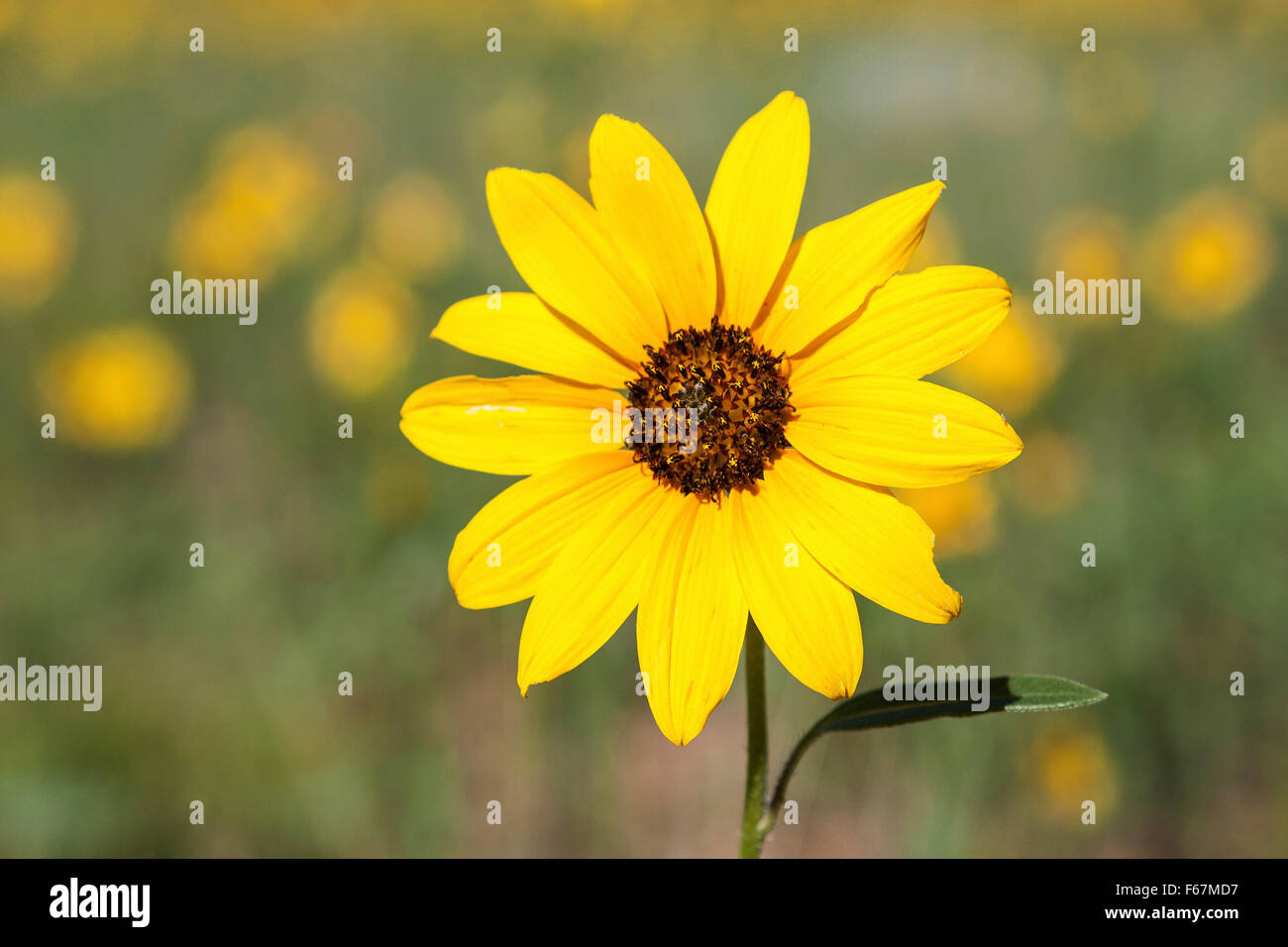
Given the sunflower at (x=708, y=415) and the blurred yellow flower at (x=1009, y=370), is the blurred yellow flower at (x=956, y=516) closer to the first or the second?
the blurred yellow flower at (x=1009, y=370)

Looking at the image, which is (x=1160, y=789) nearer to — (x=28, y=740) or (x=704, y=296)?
(x=704, y=296)

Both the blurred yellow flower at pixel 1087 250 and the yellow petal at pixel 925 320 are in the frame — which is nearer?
the yellow petal at pixel 925 320

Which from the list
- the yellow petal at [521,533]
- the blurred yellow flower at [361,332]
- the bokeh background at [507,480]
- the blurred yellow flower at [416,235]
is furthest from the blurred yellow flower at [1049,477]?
the blurred yellow flower at [416,235]

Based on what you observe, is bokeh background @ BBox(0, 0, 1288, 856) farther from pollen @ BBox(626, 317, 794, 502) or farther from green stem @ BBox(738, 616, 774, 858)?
pollen @ BBox(626, 317, 794, 502)

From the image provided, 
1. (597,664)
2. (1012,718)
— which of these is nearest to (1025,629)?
(1012,718)

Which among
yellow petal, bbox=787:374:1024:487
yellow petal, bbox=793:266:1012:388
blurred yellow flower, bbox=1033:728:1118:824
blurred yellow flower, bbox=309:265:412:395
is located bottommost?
blurred yellow flower, bbox=1033:728:1118:824

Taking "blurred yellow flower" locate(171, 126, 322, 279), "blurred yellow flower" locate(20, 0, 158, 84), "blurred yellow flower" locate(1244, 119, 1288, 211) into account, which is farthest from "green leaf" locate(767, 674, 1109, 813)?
"blurred yellow flower" locate(20, 0, 158, 84)

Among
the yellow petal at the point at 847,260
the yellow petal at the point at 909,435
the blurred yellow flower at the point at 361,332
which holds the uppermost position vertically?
the blurred yellow flower at the point at 361,332

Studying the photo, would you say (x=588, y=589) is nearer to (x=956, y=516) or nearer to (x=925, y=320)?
(x=925, y=320)
